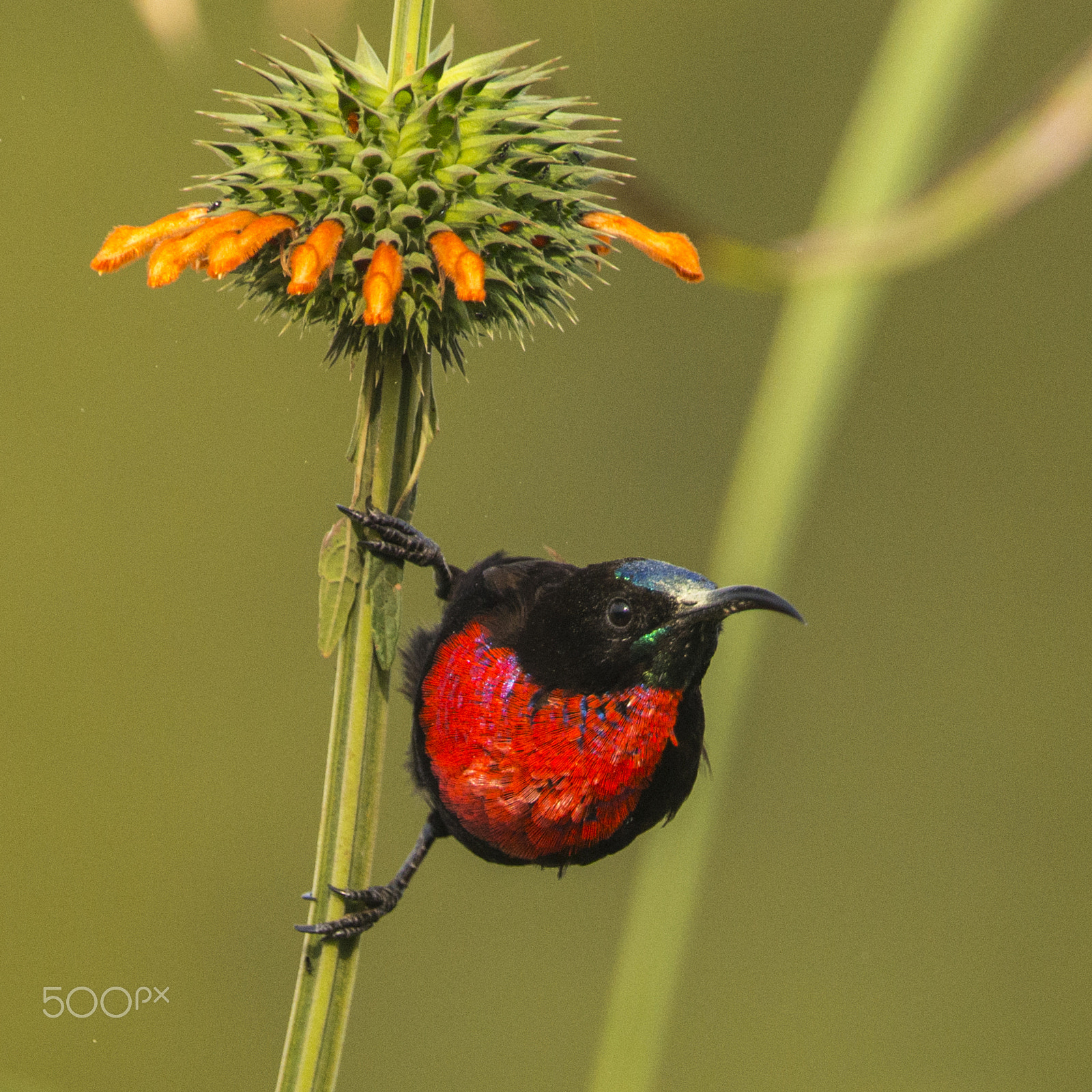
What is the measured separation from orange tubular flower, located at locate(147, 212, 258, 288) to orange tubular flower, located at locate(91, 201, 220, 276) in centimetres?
1

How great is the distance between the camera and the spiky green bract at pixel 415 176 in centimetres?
75

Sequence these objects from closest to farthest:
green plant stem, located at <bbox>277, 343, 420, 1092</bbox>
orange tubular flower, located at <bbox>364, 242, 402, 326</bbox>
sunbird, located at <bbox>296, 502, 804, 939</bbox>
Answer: orange tubular flower, located at <bbox>364, 242, 402, 326</bbox> < green plant stem, located at <bbox>277, 343, 420, 1092</bbox> < sunbird, located at <bbox>296, 502, 804, 939</bbox>

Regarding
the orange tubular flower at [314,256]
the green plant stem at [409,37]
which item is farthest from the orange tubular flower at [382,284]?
the green plant stem at [409,37]

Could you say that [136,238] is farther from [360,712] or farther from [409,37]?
[360,712]

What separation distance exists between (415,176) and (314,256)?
0.11m

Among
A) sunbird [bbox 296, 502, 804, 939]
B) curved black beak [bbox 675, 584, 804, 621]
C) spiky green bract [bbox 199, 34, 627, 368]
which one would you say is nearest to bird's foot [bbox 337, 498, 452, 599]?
sunbird [bbox 296, 502, 804, 939]

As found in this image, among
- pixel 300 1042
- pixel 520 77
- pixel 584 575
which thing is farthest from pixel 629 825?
pixel 520 77

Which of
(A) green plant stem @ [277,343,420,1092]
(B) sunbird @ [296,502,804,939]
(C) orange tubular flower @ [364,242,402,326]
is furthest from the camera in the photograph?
(B) sunbird @ [296,502,804,939]

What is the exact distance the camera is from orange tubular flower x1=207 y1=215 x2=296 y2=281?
0.71 metres

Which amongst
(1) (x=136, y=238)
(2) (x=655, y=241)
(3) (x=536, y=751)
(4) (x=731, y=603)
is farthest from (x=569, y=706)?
(1) (x=136, y=238)

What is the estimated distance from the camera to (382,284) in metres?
0.69

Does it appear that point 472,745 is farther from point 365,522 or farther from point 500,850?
point 365,522

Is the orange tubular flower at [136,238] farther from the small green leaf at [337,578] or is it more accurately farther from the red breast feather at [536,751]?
the red breast feather at [536,751]

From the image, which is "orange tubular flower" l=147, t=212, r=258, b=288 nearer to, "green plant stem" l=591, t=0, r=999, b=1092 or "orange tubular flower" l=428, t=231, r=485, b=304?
"orange tubular flower" l=428, t=231, r=485, b=304
